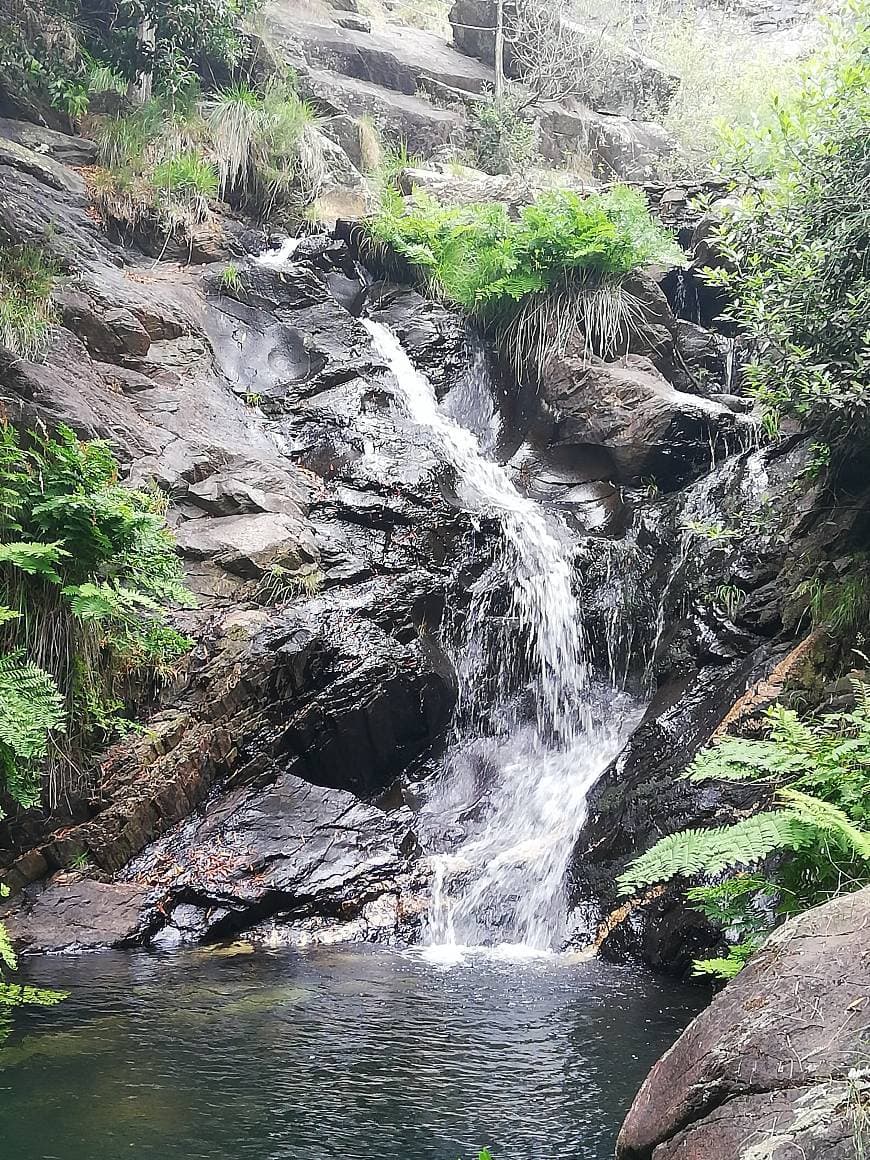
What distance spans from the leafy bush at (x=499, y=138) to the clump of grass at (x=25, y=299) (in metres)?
10.7

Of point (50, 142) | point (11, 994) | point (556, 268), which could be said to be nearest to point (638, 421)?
point (556, 268)

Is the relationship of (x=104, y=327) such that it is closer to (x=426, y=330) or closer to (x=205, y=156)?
(x=426, y=330)

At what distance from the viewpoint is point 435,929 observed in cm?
Answer: 691

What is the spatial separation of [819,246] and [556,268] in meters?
5.45

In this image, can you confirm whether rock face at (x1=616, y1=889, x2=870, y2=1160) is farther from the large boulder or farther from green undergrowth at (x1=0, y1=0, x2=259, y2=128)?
green undergrowth at (x1=0, y1=0, x2=259, y2=128)

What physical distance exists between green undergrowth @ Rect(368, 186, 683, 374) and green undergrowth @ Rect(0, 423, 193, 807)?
21.3 ft

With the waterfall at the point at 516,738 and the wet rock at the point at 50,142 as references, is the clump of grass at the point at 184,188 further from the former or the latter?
the waterfall at the point at 516,738

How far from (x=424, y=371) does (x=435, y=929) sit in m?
7.55

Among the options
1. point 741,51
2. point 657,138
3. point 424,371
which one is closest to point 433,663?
point 424,371

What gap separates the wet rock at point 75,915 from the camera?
20.4 feet

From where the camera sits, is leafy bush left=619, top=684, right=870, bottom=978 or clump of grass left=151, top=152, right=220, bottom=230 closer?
leafy bush left=619, top=684, right=870, bottom=978

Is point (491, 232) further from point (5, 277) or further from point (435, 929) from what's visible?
point (435, 929)

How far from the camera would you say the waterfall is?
6984 mm

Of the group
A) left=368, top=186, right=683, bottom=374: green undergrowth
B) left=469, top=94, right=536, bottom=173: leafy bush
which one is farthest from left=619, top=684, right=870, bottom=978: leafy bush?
left=469, top=94, right=536, bottom=173: leafy bush
